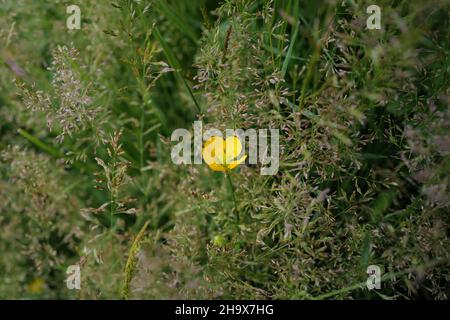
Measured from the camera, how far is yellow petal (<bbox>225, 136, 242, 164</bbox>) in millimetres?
1065

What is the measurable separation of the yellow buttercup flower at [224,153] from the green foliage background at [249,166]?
43mm

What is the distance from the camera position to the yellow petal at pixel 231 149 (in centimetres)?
107

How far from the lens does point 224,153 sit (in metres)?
1.06

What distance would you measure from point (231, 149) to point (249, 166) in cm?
21

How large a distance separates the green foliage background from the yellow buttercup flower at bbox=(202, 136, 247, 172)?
4cm

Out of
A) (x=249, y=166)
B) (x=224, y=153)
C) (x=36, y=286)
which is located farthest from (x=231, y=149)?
(x=36, y=286)
